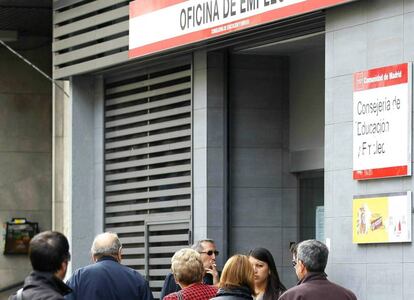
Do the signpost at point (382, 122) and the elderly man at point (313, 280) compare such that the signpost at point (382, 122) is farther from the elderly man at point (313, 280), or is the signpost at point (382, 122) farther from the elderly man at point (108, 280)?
the elderly man at point (108, 280)

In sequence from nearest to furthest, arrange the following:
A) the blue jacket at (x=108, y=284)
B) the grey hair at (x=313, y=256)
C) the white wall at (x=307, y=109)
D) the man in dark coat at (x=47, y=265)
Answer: the man in dark coat at (x=47, y=265)
the grey hair at (x=313, y=256)
the blue jacket at (x=108, y=284)
the white wall at (x=307, y=109)

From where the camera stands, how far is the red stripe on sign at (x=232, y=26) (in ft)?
41.5

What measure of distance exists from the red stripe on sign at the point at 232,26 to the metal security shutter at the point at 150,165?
0.66 m

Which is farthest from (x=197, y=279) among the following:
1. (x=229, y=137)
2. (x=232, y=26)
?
(x=229, y=137)

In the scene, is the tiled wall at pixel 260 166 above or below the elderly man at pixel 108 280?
above

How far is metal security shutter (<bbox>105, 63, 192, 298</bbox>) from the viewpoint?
53.2 ft

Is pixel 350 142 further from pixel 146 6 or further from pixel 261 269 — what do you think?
pixel 146 6

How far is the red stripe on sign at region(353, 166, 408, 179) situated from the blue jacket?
2986mm

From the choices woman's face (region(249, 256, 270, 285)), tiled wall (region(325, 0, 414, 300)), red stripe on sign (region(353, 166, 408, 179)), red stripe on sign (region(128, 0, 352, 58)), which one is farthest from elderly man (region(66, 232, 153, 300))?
red stripe on sign (region(128, 0, 352, 58))

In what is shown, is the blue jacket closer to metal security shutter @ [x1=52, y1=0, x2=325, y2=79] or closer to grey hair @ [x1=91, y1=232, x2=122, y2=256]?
grey hair @ [x1=91, y1=232, x2=122, y2=256]

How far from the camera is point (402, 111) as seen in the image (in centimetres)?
1163

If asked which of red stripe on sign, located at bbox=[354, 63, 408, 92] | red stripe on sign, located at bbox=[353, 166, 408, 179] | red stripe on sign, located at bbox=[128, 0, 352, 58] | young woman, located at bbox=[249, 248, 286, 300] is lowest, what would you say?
young woman, located at bbox=[249, 248, 286, 300]

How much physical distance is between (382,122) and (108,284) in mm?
3507

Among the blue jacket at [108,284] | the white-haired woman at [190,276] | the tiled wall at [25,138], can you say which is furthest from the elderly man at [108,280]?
the tiled wall at [25,138]
